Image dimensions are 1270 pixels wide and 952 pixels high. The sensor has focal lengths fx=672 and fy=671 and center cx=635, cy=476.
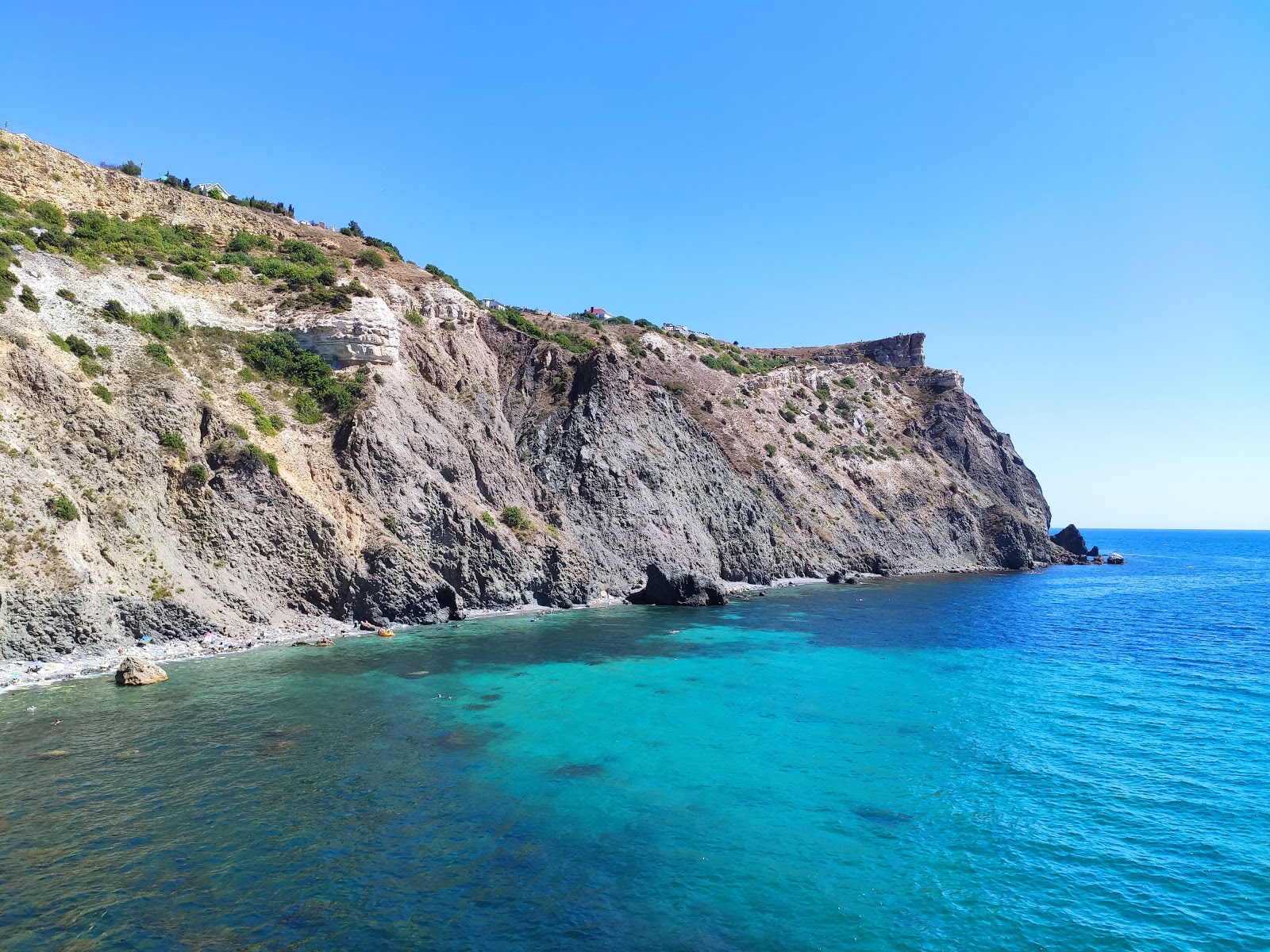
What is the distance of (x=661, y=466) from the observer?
65.6 m

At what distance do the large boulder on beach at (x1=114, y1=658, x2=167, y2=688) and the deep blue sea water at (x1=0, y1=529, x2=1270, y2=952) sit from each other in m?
0.64

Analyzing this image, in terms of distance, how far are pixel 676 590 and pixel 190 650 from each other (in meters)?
32.8

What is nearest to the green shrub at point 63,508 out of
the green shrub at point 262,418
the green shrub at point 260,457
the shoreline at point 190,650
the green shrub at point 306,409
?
the shoreline at point 190,650

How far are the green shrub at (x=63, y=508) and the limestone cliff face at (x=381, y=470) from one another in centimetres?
34

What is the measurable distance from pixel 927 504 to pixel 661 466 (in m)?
42.0

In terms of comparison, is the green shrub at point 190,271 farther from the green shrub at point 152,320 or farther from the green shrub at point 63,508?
the green shrub at point 63,508

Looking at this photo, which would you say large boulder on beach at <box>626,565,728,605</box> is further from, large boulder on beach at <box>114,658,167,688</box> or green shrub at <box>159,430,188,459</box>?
large boulder on beach at <box>114,658,167,688</box>

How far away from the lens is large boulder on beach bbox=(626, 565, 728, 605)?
53562mm

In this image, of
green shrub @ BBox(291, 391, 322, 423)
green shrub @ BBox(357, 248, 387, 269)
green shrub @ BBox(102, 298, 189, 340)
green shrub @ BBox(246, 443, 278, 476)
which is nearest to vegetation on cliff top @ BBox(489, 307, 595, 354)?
green shrub @ BBox(357, 248, 387, 269)

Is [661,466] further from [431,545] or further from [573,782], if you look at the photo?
[573,782]

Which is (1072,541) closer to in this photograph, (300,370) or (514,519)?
(514,519)

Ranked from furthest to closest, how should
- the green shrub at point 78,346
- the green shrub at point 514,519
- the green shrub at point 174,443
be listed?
the green shrub at point 514,519, the green shrub at point 78,346, the green shrub at point 174,443

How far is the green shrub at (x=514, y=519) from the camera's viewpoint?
164 feet

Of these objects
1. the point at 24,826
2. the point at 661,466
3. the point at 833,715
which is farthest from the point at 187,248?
the point at 833,715
